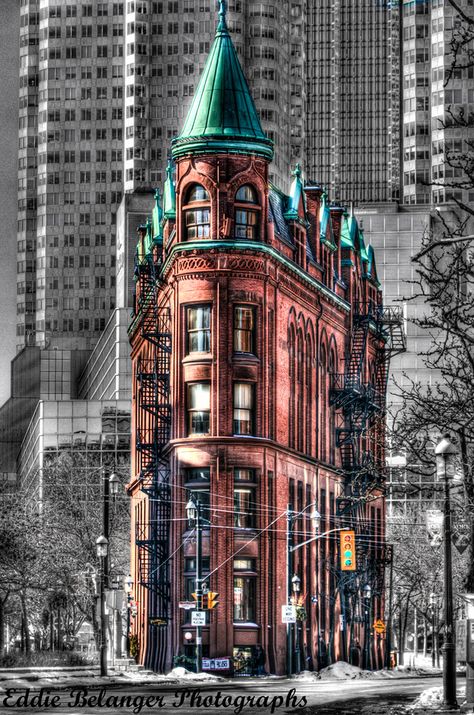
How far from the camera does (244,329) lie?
81.0m

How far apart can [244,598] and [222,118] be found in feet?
75.0

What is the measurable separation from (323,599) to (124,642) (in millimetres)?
13221

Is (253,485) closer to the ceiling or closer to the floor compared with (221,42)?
closer to the floor

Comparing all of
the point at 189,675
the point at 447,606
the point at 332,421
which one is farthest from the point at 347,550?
the point at 447,606

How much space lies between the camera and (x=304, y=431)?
287ft

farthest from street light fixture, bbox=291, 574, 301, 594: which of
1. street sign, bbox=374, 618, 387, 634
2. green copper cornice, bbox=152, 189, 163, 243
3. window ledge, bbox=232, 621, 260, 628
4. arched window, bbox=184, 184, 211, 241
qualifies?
green copper cornice, bbox=152, 189, 163, 243

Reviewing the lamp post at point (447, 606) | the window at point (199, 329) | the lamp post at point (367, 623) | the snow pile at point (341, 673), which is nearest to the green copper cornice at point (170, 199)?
the window at point (199, 329)

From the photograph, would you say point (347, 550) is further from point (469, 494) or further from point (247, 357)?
point (469, 494)

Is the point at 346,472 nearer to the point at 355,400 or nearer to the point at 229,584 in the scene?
the point at 355,400

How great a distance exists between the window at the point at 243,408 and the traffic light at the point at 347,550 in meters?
9.69

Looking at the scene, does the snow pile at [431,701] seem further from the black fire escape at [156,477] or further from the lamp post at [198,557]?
the black fire escape at [156,477]

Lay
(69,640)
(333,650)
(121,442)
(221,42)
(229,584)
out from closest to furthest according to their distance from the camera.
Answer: (229,584) → (221,42) → (333,650) → (69,640) → (121,442)

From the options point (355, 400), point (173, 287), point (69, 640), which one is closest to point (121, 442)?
point (69, 640)

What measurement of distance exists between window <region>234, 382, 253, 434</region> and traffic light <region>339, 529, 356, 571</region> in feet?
31.8
